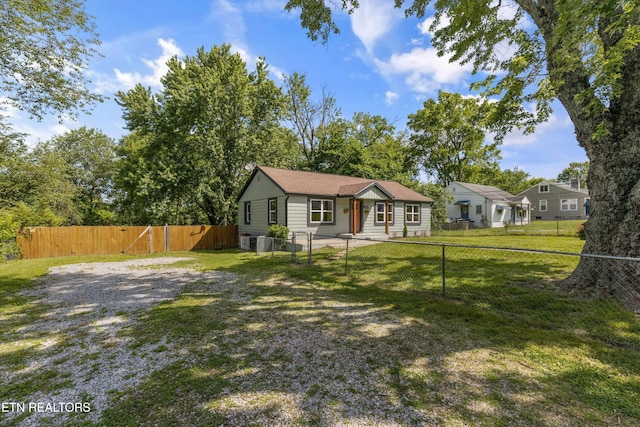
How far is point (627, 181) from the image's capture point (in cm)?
533

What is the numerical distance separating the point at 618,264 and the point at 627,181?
1.57m

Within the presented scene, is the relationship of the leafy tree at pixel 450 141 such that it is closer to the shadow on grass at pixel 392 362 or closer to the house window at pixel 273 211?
the house window at pixel 273 211

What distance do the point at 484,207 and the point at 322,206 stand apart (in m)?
23.6

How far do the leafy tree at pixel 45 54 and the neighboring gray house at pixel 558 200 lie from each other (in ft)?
158

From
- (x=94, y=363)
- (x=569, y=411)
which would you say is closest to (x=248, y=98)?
(x=94, y=363)

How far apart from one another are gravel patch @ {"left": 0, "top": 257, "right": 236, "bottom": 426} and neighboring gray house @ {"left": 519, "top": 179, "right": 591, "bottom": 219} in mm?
45102

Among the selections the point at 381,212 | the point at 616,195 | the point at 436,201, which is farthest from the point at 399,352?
the point at 436,201

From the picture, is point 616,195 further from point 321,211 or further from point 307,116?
point 307,116

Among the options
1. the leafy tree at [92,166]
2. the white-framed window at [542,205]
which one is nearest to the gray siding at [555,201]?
the white-framed window at [542,205]

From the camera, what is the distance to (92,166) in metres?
28.9

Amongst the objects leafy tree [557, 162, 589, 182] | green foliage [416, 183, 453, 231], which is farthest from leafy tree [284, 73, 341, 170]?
leafy tree [557, 162, 589, 182]

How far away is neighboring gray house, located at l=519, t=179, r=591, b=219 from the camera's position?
36188 millimetres

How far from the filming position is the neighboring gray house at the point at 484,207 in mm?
30875

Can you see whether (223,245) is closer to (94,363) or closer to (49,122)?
(49,122)
